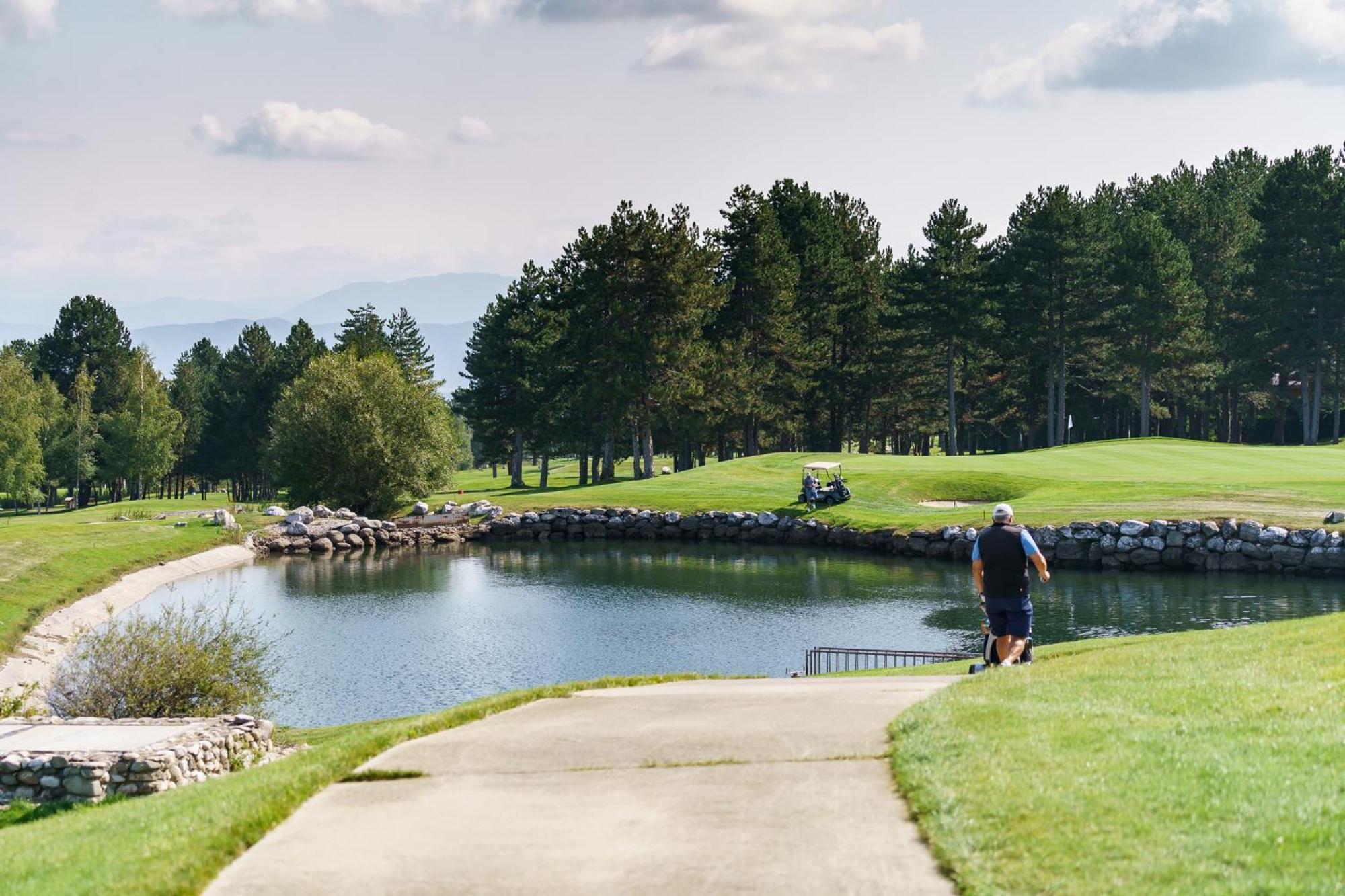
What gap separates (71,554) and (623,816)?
43.3m

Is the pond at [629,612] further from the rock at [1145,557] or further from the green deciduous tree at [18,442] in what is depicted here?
the green deciduous tree at [18,442]

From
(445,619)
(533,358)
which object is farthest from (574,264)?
(445,619)

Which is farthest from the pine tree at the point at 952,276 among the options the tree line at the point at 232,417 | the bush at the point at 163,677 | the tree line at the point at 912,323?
the bush at the point at 163,677

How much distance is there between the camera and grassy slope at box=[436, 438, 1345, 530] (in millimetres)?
53375

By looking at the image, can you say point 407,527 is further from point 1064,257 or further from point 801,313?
point 1064,257

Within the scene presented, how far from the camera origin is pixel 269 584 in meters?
52.8

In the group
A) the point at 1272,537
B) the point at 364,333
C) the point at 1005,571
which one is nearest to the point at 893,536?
the point at 1272,537

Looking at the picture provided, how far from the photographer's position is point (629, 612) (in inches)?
1636

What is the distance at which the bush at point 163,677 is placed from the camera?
23125 mm

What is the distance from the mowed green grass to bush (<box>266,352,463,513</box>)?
65034 mm

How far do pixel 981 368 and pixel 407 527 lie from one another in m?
48.5

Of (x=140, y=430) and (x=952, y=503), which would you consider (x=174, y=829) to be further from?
(x=140, y=430)

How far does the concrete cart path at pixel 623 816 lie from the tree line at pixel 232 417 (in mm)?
64791

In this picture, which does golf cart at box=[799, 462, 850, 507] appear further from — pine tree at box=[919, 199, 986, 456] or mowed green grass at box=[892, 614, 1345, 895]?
mowed green grass at box=[892, 614, 1345, 895]
